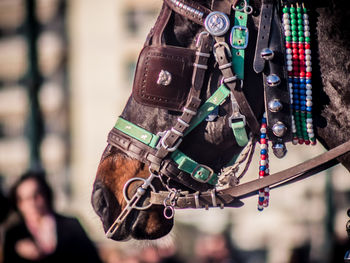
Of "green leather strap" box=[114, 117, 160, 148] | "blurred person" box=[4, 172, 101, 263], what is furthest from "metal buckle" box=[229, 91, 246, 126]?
"blurred person" box=[4, 172, 101, 263]

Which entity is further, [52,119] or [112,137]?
[52,119]

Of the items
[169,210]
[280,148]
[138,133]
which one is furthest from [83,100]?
[280,148]

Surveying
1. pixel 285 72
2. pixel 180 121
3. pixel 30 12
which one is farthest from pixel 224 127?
pixel 30 12

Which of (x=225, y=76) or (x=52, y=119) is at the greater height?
(x=225, y=76)

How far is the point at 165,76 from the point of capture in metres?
2.79

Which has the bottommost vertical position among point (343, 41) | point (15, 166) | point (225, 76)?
point (15, 166)

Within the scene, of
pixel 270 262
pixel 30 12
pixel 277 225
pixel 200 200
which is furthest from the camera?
pixel 277 225

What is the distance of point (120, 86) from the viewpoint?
2914cm

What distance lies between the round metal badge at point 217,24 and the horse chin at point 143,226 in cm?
95

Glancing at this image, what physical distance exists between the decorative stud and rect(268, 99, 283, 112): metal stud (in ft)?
1.58

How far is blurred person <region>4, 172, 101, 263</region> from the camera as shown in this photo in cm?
612

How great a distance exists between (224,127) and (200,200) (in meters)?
0.39

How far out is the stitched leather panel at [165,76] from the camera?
2.78 m

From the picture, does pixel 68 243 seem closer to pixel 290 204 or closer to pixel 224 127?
pixel 224 127
